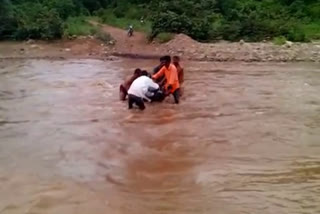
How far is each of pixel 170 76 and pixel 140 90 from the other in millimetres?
830

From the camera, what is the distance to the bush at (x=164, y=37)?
2411cm

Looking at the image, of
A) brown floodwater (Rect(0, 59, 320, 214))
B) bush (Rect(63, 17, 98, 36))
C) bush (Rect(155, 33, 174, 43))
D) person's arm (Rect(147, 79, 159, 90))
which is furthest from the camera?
bush (Rect(63, 17, 98, 36))

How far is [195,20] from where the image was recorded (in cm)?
2509

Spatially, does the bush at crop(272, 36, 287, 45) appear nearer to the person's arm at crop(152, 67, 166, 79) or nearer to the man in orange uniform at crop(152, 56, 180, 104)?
the man in orange uniform at crop(152, 56, 180, 104)

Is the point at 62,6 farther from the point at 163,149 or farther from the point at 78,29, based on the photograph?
the point at 163,149

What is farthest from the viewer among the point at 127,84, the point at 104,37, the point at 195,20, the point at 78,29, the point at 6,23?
the point at 78,29

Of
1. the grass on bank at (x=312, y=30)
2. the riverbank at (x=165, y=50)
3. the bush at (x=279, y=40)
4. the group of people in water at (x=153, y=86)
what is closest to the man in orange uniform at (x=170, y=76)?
the group of people in water at (x=153, y=86)

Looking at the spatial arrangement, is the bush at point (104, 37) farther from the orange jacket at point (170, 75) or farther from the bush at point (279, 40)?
the orange jacket at point (170, 75)

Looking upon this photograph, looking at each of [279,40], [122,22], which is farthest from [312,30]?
[122,22]

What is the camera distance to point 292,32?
25312mm

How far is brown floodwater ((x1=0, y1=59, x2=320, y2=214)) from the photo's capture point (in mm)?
7598

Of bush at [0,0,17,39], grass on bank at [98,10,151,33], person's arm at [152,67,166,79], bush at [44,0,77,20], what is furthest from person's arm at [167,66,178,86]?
bush at [44,0,77,20]

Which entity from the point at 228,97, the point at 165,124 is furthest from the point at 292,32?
the point at 165,124

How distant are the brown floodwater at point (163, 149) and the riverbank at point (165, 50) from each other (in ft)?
14.6
